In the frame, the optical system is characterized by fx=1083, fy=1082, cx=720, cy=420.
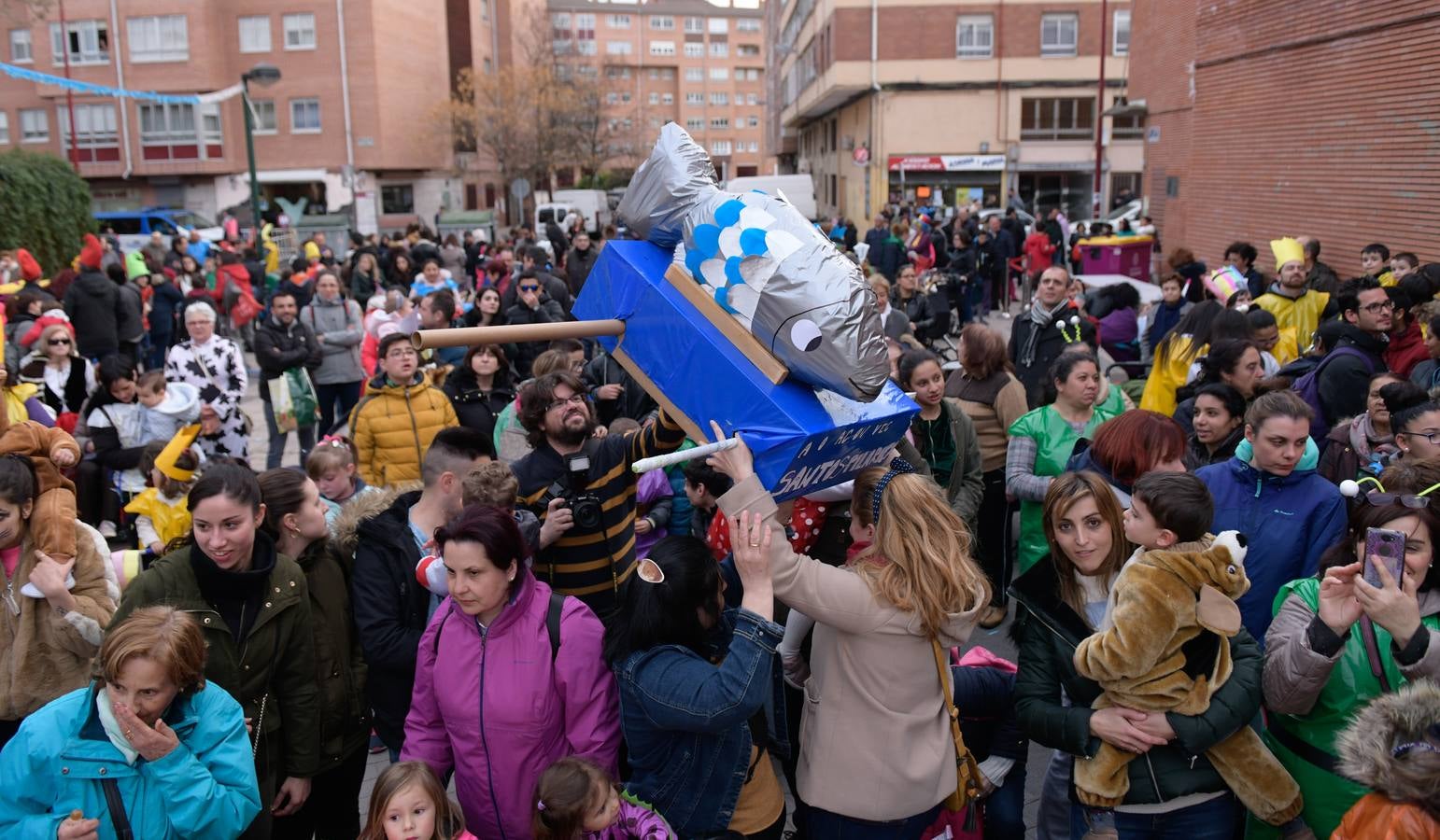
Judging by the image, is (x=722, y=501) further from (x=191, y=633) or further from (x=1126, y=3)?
(x=1126, y=3)

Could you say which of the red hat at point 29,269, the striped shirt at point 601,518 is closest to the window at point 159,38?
Result: the red hat at point 29,269

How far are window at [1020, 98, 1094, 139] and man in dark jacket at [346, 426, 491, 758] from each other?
39.5 metres

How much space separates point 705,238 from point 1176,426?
2477 mm

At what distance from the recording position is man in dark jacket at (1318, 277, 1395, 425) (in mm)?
6453

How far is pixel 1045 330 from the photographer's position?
27.6 ft

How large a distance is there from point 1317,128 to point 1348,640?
43.3ft

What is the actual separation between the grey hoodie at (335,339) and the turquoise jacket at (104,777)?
25.1 feet

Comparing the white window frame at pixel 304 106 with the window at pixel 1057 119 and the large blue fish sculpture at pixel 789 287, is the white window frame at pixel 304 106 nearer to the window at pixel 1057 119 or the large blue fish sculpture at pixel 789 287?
the window at pixel 1057 119

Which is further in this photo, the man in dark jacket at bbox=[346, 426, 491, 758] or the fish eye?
the man in dark jacket at bbox=[346, 426, 491, 758]

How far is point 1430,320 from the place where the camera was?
638 centimetres

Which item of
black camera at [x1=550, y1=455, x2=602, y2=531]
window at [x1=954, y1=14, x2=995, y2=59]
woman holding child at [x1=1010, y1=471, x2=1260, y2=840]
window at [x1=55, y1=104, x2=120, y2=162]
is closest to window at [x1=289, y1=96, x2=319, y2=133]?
window at [x1=55, y1=104, x2=120, y2=162]

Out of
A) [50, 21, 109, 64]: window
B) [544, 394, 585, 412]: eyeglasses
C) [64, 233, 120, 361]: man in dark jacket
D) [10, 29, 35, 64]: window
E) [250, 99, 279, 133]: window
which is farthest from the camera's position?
[250, 99, 279, 133]: window

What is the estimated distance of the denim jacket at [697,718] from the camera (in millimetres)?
2963

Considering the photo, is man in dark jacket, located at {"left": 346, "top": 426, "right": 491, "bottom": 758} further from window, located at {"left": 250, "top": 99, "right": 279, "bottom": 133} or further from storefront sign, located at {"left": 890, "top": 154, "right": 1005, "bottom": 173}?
window, located at {"left": 250, "top": 99, "right": 279, "bottom": 133}
